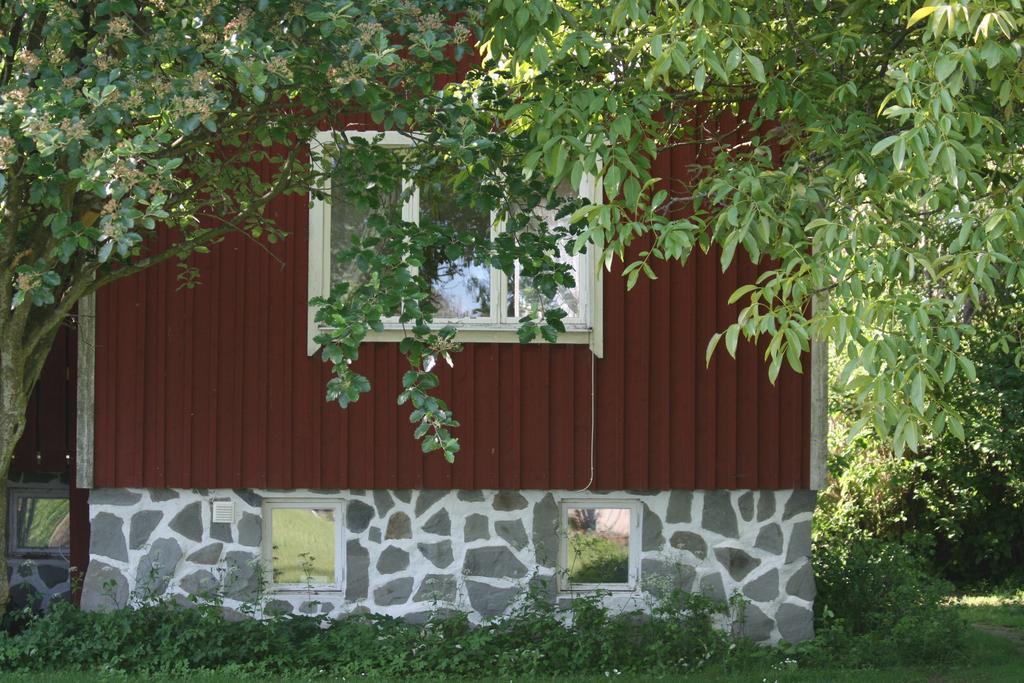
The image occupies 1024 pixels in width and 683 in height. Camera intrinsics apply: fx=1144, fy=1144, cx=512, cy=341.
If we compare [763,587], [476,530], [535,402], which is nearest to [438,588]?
[476,530]

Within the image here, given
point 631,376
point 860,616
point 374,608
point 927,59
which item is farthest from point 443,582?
point 927,59

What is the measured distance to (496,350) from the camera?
7.92 metres

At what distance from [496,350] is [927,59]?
395 centimetres

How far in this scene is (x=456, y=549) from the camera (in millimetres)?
7871

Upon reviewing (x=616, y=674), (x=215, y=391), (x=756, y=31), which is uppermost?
(x=756, y=31)

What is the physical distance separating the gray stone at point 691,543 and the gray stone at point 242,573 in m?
2.87

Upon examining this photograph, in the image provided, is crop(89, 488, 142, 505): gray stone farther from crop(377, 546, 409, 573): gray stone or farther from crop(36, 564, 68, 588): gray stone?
crop(377, 546, 409, 573): gray stone

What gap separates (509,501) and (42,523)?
12.0 feet

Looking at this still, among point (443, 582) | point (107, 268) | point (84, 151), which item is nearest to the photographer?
point (84, 151)

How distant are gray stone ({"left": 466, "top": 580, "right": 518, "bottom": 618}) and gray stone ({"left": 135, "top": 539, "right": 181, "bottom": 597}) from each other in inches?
79.2

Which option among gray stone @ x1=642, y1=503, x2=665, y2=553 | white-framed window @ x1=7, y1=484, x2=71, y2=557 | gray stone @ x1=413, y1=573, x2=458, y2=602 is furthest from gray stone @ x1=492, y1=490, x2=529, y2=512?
white-framed window @ x1=7, y1=484, x2=71, y2=557

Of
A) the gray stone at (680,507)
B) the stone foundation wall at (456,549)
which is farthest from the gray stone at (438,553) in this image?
the gray stone at (680,507)

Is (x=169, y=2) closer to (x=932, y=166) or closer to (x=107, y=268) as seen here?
(x=107, y=268)

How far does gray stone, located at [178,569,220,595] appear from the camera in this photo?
7.76 meters
